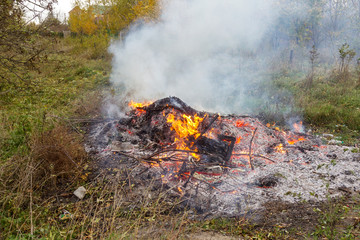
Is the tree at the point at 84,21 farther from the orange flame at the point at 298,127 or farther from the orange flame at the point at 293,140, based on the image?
the orange flame at the point at 293,140

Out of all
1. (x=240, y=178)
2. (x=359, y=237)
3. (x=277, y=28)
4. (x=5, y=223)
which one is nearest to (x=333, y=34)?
(x=277, y=28)

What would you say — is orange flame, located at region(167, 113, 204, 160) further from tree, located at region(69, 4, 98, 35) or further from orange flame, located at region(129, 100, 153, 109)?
tree, located at region(69, 4, 98, 35)

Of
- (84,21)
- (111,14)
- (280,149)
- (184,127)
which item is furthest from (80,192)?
(84,21)

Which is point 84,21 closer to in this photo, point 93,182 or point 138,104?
point 138,104

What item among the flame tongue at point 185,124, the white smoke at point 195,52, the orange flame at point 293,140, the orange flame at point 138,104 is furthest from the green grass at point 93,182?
the flame tongue at point 185,124

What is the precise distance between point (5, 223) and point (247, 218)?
3.39 meters

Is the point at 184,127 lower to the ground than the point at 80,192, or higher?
higher

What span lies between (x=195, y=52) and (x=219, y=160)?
6.52m

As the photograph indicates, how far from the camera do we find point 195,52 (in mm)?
10367

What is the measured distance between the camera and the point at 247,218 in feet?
11.8

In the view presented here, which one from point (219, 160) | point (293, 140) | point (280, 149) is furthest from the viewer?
point (293, 140)

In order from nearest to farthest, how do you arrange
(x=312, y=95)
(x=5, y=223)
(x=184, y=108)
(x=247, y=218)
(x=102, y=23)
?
(x=5, y=223) → (x=247, y=218) → (x=184, y=108) → (x=312, y=95) → (x=102, y=23)

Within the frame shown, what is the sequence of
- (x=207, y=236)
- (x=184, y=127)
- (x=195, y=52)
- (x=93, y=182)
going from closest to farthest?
(x=207, y=236)
(x=93, y=182)
(x=184, y=127)
(x=195, y=52)

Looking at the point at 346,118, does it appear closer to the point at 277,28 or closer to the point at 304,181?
the point at 304,181
